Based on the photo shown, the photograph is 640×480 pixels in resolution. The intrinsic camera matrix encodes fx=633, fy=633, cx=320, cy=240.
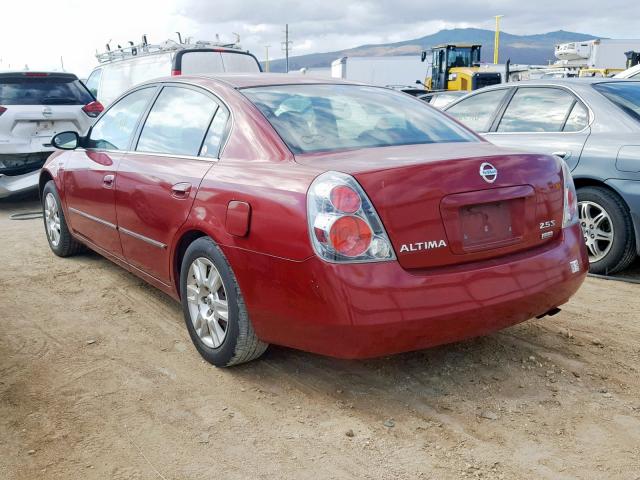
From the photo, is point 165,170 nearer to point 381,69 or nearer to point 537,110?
point 537,110

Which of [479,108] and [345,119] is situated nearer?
[345,119]

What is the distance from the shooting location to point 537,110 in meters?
5.69

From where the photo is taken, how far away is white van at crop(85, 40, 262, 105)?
10023 mm

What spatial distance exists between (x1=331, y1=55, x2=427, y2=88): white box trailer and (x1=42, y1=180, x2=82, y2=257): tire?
37.9 m

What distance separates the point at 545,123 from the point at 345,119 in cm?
281

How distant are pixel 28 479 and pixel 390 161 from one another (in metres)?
1.99

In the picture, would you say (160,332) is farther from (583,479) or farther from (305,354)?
(583,479)

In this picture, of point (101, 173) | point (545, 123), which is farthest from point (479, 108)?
point (101, 173)

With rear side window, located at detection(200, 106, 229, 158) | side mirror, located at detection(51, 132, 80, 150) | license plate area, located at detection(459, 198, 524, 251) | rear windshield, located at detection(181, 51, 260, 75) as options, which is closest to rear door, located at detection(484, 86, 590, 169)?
license plate area, located at detection(459, 198, 524, 251)

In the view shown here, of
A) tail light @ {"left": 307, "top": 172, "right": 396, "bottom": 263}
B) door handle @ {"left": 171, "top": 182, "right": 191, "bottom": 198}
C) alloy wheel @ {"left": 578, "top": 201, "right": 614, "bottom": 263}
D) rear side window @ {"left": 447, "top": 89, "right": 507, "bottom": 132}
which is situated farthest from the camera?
rear side window @ {"left": 447, "top": 89, "right": 507, "bottom": 132}

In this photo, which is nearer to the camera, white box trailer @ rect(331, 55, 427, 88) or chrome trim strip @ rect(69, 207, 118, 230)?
chrome trim strip @ rect(69, 207, 118, 230)

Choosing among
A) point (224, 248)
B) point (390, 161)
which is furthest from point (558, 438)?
→ point (224, 248)

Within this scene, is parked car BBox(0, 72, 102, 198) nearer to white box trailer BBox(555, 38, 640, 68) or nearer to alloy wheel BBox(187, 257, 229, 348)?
alloy wheel BBox(187, 257, 229, 348)

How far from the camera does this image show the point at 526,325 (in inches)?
153
